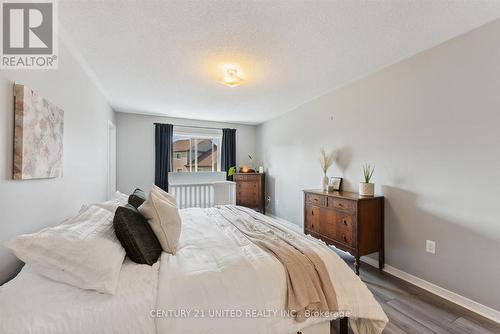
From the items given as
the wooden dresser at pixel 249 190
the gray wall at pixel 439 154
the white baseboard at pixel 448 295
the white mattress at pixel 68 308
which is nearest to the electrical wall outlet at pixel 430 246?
the gray wall at pixel 439 154

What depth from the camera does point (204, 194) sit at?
16.3ft

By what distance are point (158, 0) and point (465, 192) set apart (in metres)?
3.00

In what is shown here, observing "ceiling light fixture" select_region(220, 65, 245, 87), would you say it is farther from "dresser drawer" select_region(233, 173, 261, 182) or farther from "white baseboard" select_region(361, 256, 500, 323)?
"white baseboard" select_region(361, 256, 500, 323)

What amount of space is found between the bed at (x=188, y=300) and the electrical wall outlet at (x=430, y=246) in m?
1.22

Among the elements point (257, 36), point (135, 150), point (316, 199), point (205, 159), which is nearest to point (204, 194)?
point (205, 159)

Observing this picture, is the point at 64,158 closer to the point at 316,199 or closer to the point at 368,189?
the point at 316,199

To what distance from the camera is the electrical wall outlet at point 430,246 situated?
209 cm

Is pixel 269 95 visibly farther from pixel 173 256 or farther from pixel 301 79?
pixel 173 256

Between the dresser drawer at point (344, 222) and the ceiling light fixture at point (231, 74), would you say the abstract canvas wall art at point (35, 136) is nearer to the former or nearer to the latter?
the ceiling light fixture at point (231, 74)

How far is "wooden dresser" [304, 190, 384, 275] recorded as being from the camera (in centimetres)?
239

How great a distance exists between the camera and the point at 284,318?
3.92 feet

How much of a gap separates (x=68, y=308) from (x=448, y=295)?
292 cm

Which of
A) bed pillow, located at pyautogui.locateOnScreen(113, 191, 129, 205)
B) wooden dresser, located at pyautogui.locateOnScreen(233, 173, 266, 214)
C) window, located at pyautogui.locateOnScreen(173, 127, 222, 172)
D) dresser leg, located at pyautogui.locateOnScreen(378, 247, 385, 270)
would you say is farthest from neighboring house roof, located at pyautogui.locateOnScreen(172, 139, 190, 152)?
dresser leg, located at pyautogui.locateOnScreen(378, 247, 385, 270)

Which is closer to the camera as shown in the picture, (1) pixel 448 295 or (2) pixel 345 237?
(1) pixel 448 295
